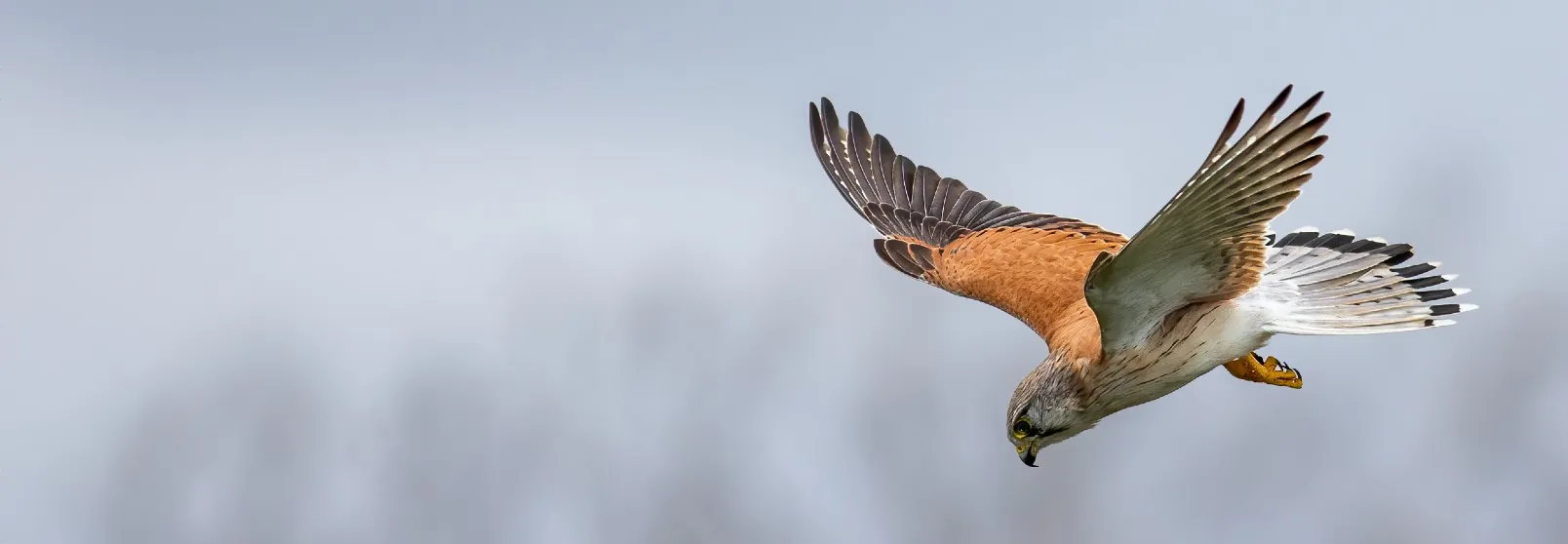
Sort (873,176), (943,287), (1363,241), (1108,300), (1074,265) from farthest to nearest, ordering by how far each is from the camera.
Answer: (873,176), (943,287), (1074,265), (1363,241), (1108,300)

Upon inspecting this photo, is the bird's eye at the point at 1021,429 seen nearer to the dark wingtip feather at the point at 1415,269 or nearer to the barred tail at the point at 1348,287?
the barred tail at the point at 1348,287

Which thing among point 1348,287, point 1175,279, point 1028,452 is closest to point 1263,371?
point 1348,287

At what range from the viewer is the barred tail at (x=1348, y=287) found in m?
6.69

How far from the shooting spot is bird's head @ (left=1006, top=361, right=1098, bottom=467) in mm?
6867

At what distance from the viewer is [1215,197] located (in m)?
5.69

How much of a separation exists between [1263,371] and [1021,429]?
151 centimetres

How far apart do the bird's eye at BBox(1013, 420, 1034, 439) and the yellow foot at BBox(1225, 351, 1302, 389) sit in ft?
4.21

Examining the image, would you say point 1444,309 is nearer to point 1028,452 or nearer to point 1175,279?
point 1175,279

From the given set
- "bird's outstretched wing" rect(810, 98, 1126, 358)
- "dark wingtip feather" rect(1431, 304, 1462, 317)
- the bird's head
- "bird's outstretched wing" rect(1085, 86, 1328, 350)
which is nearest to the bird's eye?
the bird's head

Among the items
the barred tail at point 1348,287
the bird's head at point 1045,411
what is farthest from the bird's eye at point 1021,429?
the barred tail at point 1348,287

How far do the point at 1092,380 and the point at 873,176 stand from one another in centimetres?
307

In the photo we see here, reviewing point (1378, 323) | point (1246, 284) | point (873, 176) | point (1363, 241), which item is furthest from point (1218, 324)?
point (873, 176)

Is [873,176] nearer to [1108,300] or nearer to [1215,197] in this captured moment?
[1108,300]

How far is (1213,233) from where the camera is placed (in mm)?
5984
